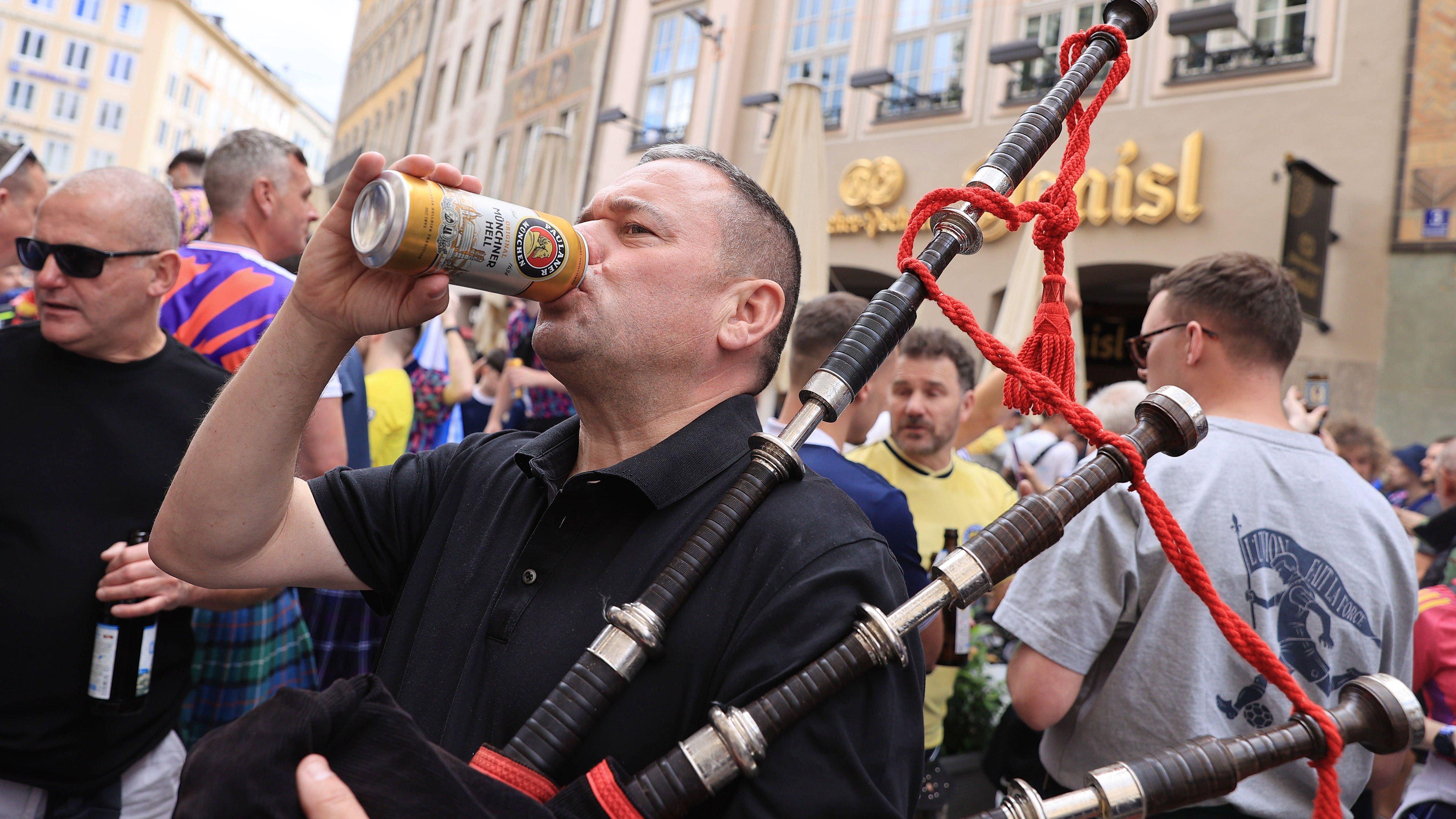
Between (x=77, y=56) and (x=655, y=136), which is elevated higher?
(x=77, y=56)

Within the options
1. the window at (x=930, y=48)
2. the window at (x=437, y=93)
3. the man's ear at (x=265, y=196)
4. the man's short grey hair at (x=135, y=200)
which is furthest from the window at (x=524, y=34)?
the man's short grey hair at (x=135, y=200)

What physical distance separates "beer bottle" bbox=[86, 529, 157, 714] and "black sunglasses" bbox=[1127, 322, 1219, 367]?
2.46m

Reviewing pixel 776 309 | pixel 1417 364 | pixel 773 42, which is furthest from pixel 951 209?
pixel 773 42

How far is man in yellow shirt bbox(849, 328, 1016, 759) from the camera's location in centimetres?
368

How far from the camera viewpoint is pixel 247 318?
2.89 metres

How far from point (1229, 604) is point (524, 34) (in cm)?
2000

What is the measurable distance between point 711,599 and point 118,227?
6.71 ft

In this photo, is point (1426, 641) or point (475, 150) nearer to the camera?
point (1426, 641)

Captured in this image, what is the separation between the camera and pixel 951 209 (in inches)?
59.8

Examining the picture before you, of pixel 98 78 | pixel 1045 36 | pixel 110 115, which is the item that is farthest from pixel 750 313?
pixel 98 78

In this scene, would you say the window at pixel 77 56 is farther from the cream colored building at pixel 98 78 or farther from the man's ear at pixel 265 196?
the man's ear at pixel 265 196

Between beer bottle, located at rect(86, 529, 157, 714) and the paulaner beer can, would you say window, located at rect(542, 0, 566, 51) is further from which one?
the paulaner beer can

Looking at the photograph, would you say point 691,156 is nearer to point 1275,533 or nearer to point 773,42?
point 1275,533

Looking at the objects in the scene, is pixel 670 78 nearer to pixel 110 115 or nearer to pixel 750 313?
pixel 750 313
